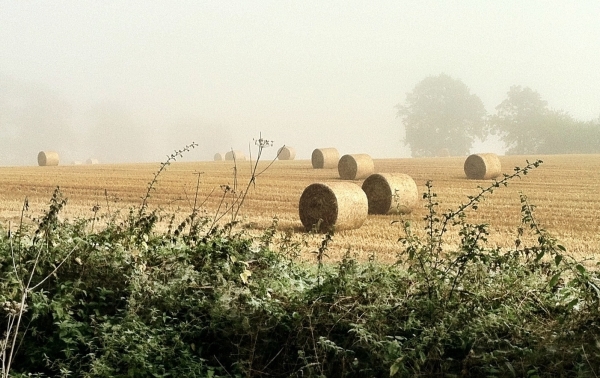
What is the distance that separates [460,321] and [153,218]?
325 cm

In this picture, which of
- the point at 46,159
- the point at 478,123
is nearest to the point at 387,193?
the point at 46,159

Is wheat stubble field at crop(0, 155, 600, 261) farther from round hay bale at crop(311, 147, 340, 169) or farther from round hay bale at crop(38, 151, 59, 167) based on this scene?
round hay bale at crop(38, 151, 59, 167)

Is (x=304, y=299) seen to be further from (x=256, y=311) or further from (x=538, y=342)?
(x=538, y=342)

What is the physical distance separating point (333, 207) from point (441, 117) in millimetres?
54759

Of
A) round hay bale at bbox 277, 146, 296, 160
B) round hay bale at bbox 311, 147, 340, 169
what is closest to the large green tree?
round hay bale at bbox 277, 146, 296, 160

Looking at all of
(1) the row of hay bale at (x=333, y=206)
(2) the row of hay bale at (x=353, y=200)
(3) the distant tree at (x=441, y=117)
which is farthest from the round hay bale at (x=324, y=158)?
(3) the distant tree at (x=441, y=117)

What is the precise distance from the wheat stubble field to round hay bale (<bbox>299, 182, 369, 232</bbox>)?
0.25 m

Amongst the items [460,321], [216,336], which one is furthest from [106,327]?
[460,321]

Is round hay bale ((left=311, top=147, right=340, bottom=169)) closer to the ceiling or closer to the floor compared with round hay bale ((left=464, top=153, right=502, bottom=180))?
closer to the ceiling

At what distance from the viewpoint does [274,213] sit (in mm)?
15570

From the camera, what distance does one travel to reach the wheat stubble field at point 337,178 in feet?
38.9

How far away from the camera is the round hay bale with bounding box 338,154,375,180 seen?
24578 mm

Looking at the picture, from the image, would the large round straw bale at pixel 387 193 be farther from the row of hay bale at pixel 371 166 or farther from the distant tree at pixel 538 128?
the distant tree at pixel 538 128

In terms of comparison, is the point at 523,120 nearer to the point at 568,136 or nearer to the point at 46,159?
the point at 568,136
